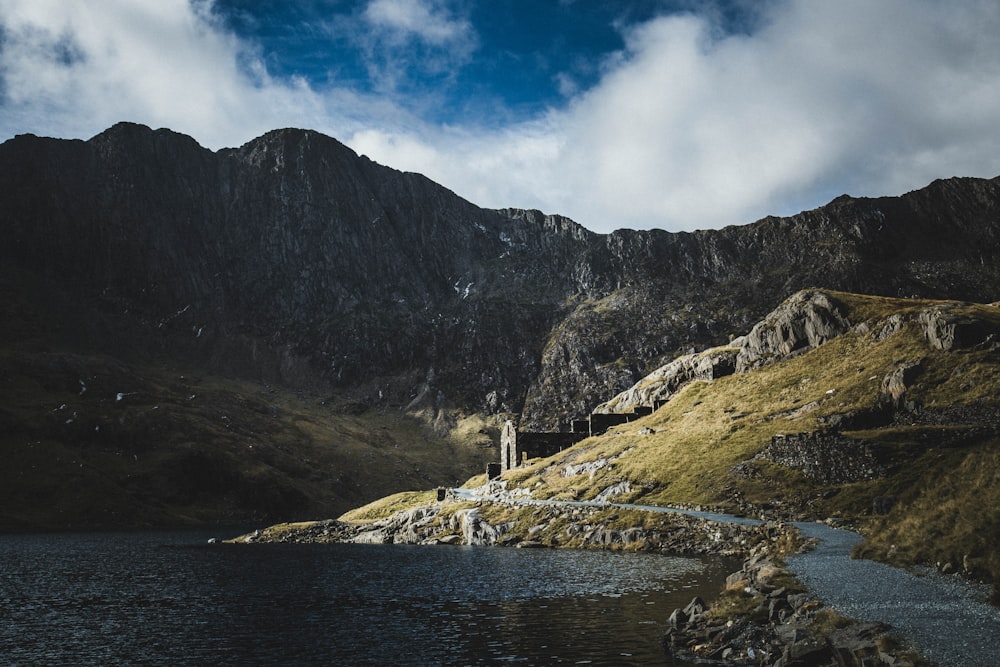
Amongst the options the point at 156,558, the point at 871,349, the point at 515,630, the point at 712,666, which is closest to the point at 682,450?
the point at 871,349

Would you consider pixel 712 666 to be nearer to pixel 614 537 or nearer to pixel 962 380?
pixel 614 537

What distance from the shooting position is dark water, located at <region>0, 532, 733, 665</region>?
120 ft

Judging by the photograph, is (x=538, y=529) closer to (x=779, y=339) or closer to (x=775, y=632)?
(x=779, y=339)

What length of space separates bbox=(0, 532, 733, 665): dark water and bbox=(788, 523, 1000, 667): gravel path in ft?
29.5

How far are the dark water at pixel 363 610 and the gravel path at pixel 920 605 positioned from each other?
8979 mm

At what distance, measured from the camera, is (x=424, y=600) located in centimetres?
5325

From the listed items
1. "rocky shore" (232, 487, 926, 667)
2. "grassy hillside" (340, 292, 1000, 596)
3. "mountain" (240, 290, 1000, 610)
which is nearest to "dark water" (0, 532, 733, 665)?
"rocky shore" (232, 487, 926, 667)

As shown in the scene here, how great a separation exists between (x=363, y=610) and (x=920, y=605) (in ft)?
124

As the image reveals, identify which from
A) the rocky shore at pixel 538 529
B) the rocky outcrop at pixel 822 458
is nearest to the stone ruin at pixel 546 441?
the rocky shore at pixel 538 529

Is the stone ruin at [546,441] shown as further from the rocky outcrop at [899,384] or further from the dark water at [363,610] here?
the rocky outcrop at [899,384]

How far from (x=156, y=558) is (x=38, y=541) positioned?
5987 centimetres

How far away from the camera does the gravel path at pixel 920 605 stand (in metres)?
21.5

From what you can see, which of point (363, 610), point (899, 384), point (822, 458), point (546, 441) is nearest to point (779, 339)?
point (899, 384)

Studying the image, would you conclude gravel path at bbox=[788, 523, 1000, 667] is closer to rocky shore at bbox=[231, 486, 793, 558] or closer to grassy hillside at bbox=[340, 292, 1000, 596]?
grassy hillside at bbox=[340, 292, 1000, 596]
